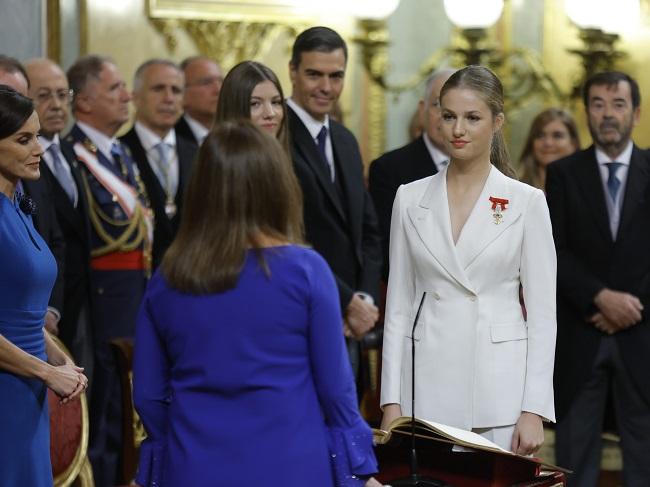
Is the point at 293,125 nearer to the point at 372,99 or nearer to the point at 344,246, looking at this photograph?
the point at 344,246

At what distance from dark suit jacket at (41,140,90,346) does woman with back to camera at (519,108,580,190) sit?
2.39m

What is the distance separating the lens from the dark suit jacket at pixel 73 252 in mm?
5566

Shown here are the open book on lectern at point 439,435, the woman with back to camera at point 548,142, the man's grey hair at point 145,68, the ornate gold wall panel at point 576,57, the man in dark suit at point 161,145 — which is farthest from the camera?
the ornate gold wall panel at point 576,57

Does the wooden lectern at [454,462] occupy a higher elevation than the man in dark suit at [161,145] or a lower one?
lower

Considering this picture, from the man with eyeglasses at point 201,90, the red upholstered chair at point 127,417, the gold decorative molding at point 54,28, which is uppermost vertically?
the gold decorative molding at point 54,28

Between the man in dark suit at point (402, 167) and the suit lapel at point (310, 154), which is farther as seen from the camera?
the man in dark suit at point (402, 167)

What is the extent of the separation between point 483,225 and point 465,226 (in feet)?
0.15

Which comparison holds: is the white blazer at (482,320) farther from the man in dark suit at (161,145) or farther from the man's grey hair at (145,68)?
the man's grey hair at (145,68)

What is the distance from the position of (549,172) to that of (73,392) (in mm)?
2717

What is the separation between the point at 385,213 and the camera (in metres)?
5.39

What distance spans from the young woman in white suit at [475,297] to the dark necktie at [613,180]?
2.05 metres

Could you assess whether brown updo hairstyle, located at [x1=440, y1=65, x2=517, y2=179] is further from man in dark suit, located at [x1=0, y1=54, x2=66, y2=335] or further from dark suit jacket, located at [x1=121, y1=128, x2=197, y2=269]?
dark suit jacket, located at [x1=121, y1=128, x2=197, y2=269]

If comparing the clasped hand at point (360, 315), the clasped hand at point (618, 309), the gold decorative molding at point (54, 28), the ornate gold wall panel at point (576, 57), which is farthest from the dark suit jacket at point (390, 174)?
the ornate gold wall panel at point (576, 57)

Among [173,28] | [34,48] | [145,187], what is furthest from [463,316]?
[173,28]
